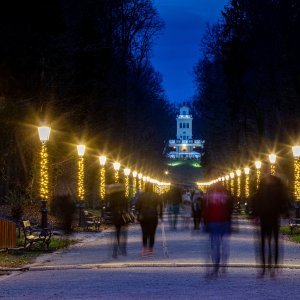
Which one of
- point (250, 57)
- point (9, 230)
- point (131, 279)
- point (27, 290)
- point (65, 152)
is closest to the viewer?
point (27, 290)

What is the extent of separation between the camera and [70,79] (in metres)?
50.2

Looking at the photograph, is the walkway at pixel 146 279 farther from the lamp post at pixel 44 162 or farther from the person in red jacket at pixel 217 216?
the lamp post at pixel 44 162

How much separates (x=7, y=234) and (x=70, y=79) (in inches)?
1122

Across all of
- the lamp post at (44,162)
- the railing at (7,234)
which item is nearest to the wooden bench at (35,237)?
the railing at (7,234)

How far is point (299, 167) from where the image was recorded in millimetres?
38500

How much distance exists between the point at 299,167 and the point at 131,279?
80.7ft

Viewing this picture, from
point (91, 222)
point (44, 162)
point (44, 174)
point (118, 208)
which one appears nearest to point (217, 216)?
point (118, 208)

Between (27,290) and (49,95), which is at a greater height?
(49,95)

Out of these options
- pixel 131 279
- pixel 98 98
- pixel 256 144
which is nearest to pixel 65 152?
pixel 98 98

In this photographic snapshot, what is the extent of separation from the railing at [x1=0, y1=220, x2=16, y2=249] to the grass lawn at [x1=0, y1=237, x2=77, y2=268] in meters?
0.24

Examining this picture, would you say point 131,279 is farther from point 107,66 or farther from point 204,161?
point 204,161

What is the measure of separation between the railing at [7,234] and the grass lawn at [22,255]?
24 centimetres

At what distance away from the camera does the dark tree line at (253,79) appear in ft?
175

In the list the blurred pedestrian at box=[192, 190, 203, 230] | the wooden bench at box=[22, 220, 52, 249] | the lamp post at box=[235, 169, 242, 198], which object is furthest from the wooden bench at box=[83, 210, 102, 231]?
the lamp post at box=[235, 169, 242, 198]
